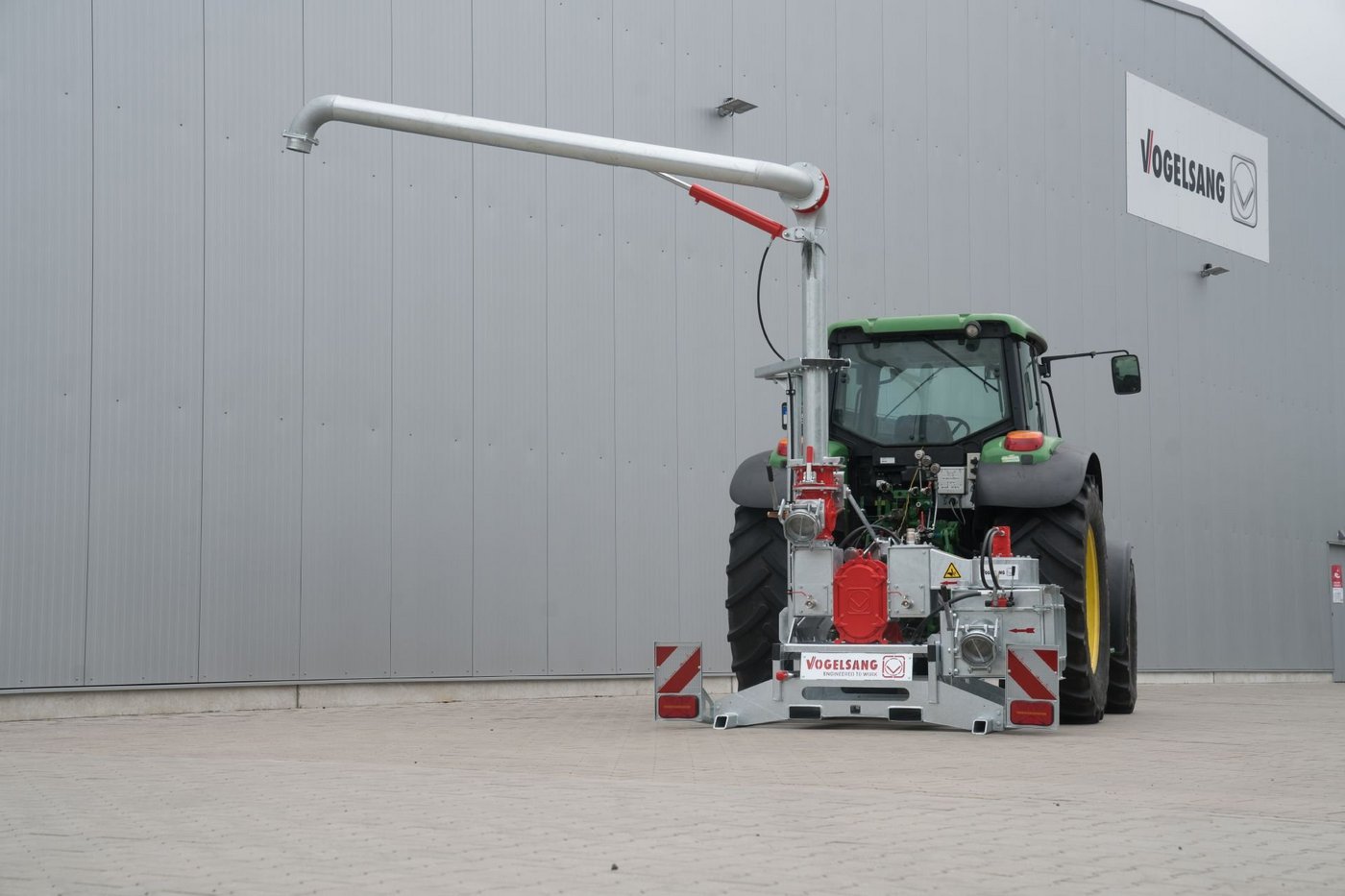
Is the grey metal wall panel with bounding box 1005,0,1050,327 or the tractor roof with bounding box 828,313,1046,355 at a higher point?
the grey metal wall panel with bounding box 1005,0,1050,327

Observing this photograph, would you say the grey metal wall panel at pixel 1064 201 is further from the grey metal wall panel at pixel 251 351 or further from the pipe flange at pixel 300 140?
the pipe flange at pixel 300 140

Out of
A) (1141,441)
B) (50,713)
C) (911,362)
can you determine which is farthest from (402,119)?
(1141,441)

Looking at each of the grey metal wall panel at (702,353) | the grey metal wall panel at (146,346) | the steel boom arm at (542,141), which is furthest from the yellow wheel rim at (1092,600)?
the grey metal wall panel at (146,346)

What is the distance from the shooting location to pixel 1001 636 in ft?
31.2

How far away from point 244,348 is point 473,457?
7.79ft

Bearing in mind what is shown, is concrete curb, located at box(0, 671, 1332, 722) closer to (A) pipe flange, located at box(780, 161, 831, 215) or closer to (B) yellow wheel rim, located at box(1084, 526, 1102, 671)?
(B) yellow wheel rim, located at box(1084, 526, 1102, 671)

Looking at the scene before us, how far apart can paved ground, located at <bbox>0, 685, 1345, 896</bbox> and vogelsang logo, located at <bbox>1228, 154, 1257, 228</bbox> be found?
17.5 m

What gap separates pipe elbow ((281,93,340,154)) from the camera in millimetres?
9891

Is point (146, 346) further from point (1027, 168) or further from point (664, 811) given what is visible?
point (1027, 168)

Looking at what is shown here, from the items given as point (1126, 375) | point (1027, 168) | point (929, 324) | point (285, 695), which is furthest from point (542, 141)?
point (1027, 168)

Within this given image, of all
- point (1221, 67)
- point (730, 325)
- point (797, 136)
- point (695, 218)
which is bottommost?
→ point (730, 325)

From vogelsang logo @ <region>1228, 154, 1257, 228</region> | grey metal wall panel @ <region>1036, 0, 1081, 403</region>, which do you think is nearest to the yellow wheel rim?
grey metal wall panel @ <region>1036, 0, 1081, 403</region>

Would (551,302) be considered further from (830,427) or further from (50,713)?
(50,713)

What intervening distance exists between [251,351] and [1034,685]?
625 centimetres
